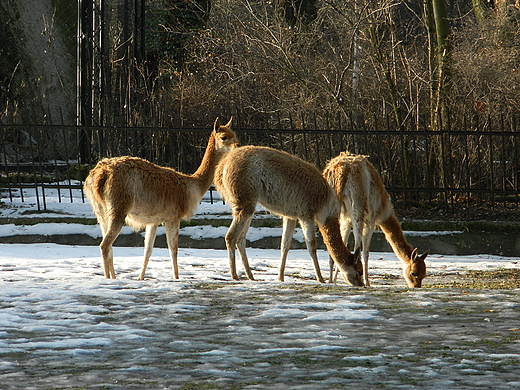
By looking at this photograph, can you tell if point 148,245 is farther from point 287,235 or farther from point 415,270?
point 415,270

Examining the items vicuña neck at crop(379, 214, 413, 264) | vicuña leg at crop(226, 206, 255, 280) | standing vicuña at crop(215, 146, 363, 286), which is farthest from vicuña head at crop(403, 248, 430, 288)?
vicuña leg at crop(226, 206, 255, 280)

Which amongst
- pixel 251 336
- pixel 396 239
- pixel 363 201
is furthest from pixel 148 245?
pixel 251 336

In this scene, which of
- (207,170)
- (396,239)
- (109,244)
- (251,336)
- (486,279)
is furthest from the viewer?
(207,170)

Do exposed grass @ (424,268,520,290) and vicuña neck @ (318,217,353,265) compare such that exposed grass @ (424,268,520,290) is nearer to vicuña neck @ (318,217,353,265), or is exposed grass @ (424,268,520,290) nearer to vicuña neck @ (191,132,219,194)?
vicuña neck @ (318,217,353,265)

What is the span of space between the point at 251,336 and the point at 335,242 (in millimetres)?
3887

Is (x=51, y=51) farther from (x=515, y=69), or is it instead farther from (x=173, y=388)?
(x=173, y=388)

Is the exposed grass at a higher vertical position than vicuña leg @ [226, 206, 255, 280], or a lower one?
lower

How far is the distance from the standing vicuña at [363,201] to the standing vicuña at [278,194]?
1.02ft

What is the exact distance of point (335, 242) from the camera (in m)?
7.45

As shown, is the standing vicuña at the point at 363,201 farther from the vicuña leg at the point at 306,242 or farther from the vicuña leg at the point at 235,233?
the vicuña leg at the point at 235,233

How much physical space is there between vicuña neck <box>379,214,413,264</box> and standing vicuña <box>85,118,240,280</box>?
90.4 inches

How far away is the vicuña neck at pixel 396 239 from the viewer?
325 inches

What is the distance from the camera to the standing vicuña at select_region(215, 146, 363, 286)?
24.5ft

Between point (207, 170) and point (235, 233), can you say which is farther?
point (207, 170)
